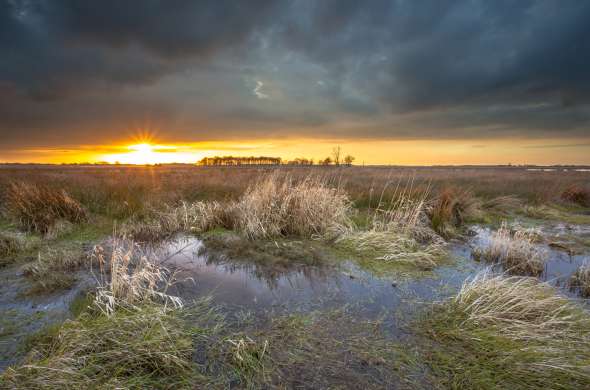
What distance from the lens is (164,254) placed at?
630 cm

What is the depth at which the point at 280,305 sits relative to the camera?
4.24m

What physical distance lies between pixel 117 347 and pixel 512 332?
4558 mm

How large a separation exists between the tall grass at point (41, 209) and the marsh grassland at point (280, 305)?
42 millimetres

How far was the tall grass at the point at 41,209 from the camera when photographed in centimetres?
743

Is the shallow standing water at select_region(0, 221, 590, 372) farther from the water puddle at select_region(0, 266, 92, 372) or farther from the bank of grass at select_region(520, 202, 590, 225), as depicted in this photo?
the bank of grass at select_region(520, 202, 590, 225)

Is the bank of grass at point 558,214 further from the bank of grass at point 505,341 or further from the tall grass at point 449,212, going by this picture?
the bank of grass at point 505,341

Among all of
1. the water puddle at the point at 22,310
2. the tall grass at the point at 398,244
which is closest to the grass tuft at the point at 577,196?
the tall grass at the point at 398,244

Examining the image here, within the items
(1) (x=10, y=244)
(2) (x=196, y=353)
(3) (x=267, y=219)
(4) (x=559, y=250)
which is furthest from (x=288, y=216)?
(4) (x=559, y=250)

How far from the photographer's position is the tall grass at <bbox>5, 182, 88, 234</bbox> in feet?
24.4

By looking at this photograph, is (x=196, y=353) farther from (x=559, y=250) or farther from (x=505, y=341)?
(x=559, y=250)

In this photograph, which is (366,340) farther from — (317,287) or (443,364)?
(317,287)

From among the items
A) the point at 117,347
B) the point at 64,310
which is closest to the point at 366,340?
the point at 117,347

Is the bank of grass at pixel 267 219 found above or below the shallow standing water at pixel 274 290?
above

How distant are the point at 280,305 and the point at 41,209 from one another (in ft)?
26.1
